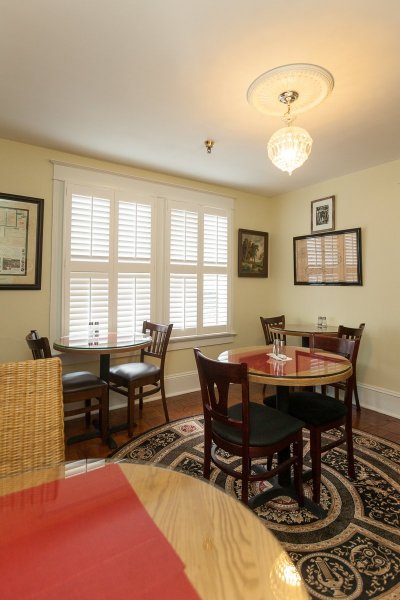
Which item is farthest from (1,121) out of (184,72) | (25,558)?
(25,558)

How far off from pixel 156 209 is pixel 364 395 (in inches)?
125

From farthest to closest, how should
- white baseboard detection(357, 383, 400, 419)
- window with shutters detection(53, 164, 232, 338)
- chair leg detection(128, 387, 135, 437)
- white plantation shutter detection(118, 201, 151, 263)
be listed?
white plantation shutter detection(118, 201, 151, 263) → white baseboard detection(357, 383, 400, 419) → window with shutters detection(53, 164, 232, 338) → chair leg detection(128, 387, 135, 437)

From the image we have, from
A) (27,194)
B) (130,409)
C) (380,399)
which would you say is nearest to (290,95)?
(27,194)

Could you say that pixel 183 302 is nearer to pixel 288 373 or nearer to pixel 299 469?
pixel 288 373

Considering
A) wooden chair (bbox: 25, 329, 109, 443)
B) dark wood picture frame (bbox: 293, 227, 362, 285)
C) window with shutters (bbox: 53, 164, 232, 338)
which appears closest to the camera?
wooden chair (bbox: 25, 329, 109, 443)

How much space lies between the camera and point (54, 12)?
1568 mm

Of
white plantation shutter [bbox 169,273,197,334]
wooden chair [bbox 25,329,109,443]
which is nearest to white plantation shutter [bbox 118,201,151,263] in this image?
white plantation shutter [bbox 169,273,197,334]

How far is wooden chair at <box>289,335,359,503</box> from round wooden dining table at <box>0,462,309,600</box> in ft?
3.94

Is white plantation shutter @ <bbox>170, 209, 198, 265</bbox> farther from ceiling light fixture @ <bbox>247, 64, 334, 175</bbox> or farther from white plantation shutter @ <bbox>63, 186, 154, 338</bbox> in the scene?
ceiling light fixture @ <bbox>247, 64, 334, 175</bbox>

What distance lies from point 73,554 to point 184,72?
2.36 m

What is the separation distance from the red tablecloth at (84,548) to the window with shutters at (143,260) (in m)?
2.42

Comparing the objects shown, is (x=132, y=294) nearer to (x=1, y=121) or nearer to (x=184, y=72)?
(x=1, y=121)

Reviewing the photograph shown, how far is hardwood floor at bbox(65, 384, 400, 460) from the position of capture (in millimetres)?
2561

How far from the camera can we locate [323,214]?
13.1 feet
